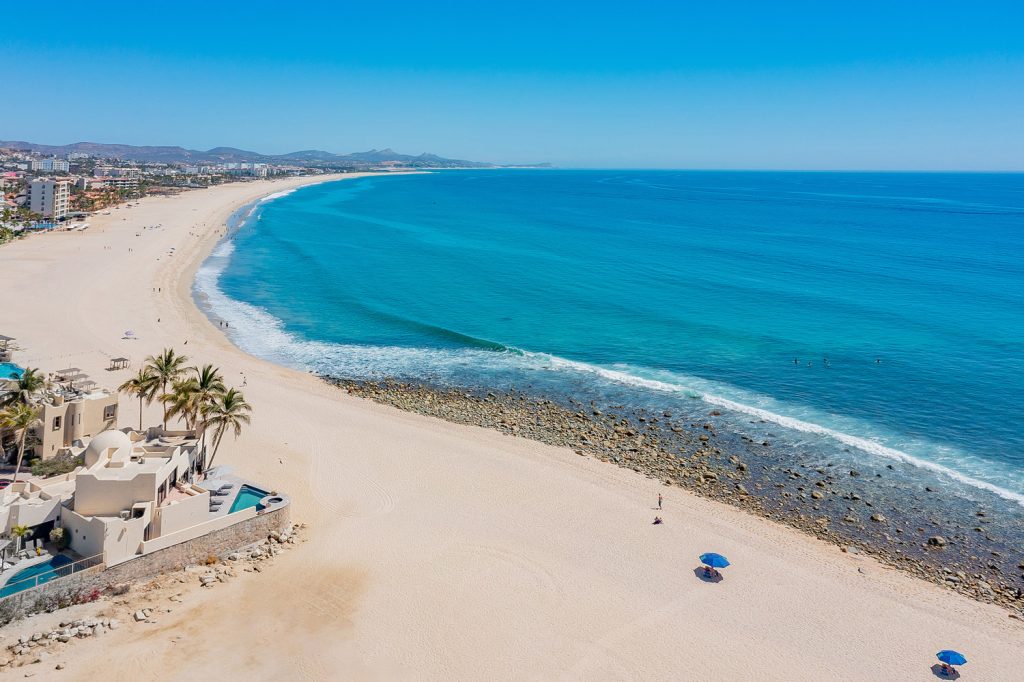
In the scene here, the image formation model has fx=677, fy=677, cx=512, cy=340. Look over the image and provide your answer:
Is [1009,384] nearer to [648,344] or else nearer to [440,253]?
[648,344]

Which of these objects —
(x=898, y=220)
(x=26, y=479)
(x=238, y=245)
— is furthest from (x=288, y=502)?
(x=898, y=220)

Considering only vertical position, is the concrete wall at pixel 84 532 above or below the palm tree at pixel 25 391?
below

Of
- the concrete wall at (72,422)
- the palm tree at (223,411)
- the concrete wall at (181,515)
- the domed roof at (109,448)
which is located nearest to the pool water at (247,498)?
the concrete wall at (181,515)

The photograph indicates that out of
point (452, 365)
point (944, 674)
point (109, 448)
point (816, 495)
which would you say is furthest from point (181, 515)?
point (816, 495)

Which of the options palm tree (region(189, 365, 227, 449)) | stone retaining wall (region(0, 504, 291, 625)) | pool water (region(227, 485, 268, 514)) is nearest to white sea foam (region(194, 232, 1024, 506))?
palm tree (region(189, 365, 227, 449))

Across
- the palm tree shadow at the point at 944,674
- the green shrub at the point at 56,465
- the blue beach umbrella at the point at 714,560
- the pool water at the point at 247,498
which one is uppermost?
the blue beach umbrella at the point at 714,560

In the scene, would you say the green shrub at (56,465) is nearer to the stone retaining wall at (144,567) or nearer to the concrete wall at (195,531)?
the concrete wall at (195,531)
